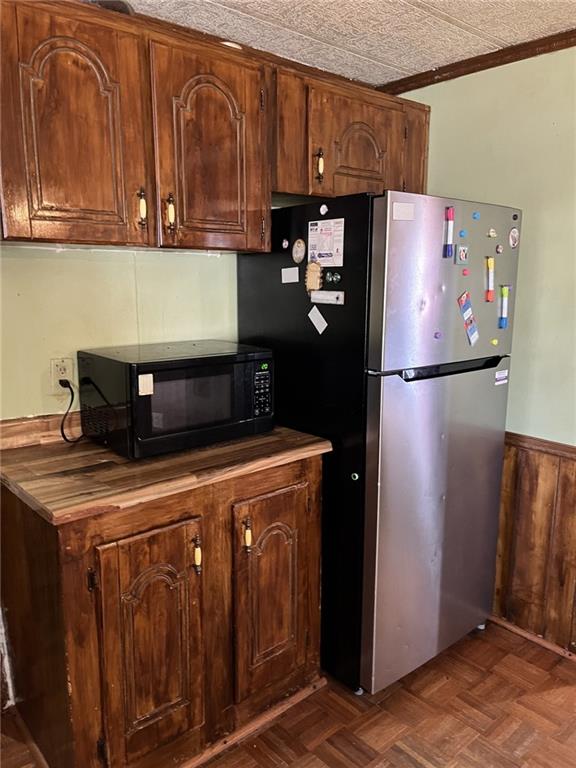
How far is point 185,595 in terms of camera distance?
165 centimetres

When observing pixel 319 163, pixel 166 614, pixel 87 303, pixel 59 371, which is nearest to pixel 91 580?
pixel 166 614

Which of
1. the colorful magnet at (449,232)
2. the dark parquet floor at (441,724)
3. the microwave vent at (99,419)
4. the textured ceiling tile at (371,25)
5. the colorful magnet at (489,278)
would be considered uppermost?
the textured ceiling tile at (371,25)

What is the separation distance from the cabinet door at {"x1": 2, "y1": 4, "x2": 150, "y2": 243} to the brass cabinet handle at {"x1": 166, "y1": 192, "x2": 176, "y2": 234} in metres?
0.07

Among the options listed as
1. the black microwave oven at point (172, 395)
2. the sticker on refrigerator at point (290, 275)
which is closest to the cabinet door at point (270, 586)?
the black microwave oven at point (172, 395)

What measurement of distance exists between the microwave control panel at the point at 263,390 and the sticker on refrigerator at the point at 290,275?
0.32 m

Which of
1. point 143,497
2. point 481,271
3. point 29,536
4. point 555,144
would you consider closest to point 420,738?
point 143,497

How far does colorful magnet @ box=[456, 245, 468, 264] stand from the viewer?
1921 mm

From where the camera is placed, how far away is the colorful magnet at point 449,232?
186 centimetres

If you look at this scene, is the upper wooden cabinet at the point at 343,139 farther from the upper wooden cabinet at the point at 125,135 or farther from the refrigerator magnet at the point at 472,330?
the refrigerator magnet at the point at 472,330

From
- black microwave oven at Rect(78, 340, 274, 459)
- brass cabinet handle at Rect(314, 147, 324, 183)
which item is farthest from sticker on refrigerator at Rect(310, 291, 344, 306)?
brass cabinet handle at Rect(314, 147, 324, 183)

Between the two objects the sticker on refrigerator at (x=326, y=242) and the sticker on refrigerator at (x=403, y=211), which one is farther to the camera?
the sticker on refrigerator at (x=326, y=242)

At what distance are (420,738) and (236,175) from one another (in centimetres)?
195

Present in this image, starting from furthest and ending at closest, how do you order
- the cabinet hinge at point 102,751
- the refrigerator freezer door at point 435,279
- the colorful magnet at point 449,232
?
1. the colorful magnet at point 449,232
2. the refrigerator freezer door at point 435,279
3. the cabinet hinge at point 102,751

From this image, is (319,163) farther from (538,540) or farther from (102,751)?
(102,751)
